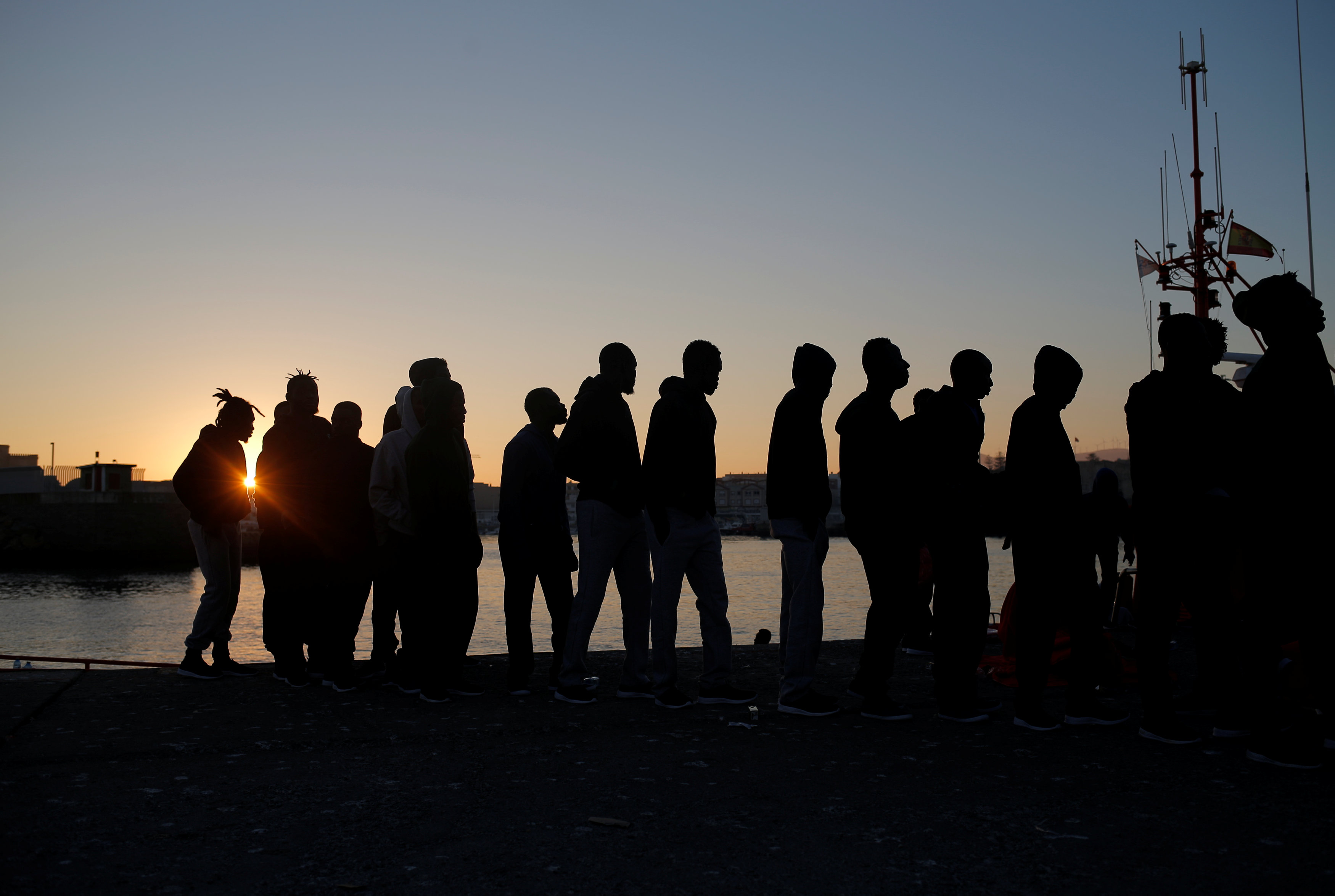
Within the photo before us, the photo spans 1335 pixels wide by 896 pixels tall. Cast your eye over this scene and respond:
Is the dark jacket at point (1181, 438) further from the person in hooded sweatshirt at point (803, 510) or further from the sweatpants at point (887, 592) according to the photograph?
the person in hooded sweatshirt at point (803, 510)

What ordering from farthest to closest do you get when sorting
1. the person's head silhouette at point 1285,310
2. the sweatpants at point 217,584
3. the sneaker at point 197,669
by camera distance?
1. the sweatpants at point 217,584
2. the sneaker at point 197,669
3. the person's head silhouette at point 1285,310

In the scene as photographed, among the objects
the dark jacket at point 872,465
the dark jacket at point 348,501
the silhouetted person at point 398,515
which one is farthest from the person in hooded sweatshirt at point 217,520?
the dark jacket at point 872,465

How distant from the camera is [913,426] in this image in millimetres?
4895

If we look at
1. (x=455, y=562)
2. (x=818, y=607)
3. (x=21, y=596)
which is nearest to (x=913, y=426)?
(x=818, y=607)

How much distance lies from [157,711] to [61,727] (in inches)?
19.7

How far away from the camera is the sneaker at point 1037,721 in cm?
430

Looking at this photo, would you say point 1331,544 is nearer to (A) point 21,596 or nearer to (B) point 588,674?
(B) point 588,674

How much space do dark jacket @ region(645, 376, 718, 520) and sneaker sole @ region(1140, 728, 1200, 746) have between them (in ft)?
7.61

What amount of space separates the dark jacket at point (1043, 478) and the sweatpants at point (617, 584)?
6.75ft

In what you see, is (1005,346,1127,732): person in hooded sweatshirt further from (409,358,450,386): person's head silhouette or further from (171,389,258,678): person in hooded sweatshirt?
(171,389,258,678): person in hooded sweatshirt

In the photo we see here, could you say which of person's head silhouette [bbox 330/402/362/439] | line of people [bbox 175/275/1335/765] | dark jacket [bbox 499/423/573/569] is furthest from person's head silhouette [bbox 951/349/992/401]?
person's head silhouette [bbox 330/402/362/439]

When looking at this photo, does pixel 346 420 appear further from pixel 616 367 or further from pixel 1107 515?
pixel 1107 515

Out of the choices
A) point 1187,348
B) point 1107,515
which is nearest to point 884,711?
point 1187,348

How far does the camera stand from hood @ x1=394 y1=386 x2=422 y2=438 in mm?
5840
